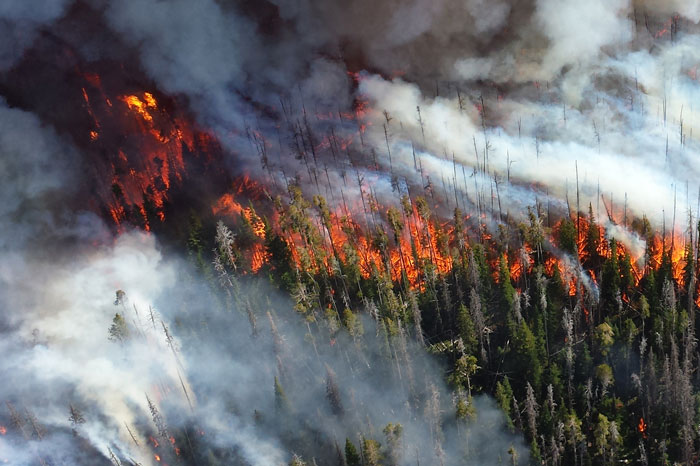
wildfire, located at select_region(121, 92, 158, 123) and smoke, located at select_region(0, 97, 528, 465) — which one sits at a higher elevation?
wildfire, located at select_region(121, 92, 158, 123)

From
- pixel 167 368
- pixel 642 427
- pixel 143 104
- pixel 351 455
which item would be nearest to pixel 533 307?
pixel 642 427

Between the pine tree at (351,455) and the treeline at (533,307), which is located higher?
the treeline at (533,307)

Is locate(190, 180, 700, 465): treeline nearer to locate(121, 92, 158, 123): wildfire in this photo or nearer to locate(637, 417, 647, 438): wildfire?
locate(637, 417, 647, 438): wildfire

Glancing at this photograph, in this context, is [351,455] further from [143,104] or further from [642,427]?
[143,104]

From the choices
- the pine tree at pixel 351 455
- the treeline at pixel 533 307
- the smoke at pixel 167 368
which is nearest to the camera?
the pine tree at pixel 351 455

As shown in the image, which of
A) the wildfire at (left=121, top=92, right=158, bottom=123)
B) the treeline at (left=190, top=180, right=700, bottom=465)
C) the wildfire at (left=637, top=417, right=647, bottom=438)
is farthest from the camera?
the wildfire at (left=121, top=92, right=158, bottom=123)

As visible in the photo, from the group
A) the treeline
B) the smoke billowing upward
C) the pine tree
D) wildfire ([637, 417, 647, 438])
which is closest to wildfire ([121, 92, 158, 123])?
the smoke billowing upward

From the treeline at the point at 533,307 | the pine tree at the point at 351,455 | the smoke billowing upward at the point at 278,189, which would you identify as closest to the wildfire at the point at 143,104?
the smoke billowing upward at the point at 278,189

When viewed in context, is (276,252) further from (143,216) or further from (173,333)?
(143,216)

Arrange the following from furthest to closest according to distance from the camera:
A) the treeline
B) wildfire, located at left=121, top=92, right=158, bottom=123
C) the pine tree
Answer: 1. wildfire, located at left=121, top=92, right=158, bottom=123
2. the treeline
3. the pine tree

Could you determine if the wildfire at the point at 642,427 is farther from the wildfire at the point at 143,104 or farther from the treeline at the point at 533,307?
the wildfire at the point at 143,104

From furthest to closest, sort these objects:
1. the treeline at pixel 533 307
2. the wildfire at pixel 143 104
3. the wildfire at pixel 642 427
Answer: the wildfire at pixel 143 104 < the wildfire at pixel 642 427 < the treeline at pixel 533 307

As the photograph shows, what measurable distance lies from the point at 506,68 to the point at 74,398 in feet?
305

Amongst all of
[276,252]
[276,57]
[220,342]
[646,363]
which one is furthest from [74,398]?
[646,363]
